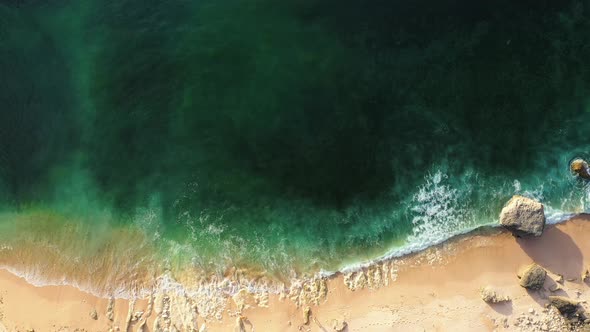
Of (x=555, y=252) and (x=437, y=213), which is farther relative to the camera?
(x=437, y=213)

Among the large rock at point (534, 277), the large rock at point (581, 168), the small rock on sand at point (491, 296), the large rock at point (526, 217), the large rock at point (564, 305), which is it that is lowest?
the large rock at point (564, 305)

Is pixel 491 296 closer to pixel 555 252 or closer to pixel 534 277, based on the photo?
pixel 534 277

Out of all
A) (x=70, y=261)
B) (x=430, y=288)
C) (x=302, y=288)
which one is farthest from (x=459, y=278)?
(x=70, y=261)

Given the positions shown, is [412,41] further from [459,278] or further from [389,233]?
[459,278]

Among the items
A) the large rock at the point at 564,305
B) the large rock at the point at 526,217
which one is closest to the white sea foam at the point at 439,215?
the large rock at the point at 526,217

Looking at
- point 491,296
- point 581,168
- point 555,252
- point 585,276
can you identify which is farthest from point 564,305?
point 581,168

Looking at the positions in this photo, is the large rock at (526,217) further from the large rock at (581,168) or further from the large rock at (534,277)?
the large rock at (581,168)
